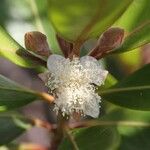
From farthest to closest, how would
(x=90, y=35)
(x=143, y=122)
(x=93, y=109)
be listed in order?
(x=143, y=122) → (x=93, y=109) → (x=90, y=35)

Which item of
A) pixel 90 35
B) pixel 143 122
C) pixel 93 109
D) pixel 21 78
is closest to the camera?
pixel 90 35

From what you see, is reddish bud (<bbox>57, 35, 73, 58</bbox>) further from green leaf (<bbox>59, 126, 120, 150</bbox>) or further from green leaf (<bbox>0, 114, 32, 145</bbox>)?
green leaf (<bbox>0, 114, 32, 145</bbox>)

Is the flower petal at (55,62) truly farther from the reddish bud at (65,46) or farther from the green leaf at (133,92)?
the green leaf at (133,92)

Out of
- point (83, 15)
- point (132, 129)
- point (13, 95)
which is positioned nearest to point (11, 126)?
point (13, 95)

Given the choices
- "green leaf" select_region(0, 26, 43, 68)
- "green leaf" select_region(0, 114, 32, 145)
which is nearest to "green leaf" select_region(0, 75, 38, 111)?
"green leaf" select_region(0, 26, 43, 68)

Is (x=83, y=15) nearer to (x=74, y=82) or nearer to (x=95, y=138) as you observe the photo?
(x=74, y=82)

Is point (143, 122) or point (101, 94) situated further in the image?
point (143, 122)

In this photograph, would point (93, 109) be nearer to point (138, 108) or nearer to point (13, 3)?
point (138, 108)

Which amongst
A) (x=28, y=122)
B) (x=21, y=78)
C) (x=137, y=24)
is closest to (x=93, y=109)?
(x=137, y=24)
